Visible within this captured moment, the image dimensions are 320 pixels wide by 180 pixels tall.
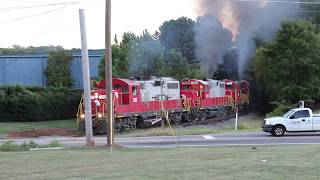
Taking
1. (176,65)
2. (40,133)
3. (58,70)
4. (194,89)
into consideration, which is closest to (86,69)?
(40,133)

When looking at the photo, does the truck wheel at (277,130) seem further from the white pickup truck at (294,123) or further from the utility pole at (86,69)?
the utility pole at (86,69)

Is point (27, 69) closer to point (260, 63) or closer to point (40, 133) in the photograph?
point (260, 63)

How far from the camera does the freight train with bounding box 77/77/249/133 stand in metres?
38.0

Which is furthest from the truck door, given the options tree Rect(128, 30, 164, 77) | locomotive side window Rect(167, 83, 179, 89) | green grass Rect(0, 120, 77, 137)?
tree Rect(128, 30, 164, 77)

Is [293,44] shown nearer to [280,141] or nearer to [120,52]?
[120,52]

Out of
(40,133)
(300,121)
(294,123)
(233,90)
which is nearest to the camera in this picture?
(300,121)

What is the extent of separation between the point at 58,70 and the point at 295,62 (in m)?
26.6

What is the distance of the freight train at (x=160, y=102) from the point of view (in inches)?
1495

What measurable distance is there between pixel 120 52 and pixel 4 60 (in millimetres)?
14934

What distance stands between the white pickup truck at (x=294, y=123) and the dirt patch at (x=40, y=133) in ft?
45.5

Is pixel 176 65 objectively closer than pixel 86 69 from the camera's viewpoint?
No

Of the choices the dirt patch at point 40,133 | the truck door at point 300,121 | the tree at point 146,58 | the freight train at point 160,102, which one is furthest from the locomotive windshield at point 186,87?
the truck door at point 300,121

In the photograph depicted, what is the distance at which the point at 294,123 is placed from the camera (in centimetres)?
3134

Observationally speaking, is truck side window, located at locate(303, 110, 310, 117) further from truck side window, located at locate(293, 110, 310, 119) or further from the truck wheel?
the truck wheel
